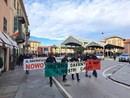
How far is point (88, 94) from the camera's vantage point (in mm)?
9461

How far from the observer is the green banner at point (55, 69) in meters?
12.3

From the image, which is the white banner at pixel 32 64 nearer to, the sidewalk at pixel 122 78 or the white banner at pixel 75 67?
the white banner at pixel 75 67

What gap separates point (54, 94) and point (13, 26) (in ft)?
56.5

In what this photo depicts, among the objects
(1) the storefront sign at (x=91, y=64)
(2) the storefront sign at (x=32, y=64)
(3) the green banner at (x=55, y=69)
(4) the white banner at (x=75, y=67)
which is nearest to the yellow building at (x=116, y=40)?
(2) the storefront sign at (x=32, y=64)

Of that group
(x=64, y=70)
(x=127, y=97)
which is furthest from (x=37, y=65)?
(x=127, y=97)

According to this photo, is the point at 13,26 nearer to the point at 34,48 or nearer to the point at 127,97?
the point at 127,97

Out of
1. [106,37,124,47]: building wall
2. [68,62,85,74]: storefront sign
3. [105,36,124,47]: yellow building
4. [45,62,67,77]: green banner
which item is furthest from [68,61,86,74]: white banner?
[106,37,124,47]: building wall

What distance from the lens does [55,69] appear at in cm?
1277

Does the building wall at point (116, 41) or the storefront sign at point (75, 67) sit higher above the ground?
the building wall at point (116, 41)

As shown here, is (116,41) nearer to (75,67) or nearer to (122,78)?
(122,78)

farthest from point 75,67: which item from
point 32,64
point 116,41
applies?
point 116,41

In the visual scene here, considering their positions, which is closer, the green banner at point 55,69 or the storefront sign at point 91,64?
the green banner at point 55,69

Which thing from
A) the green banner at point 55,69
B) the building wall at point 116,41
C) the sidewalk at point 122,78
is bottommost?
the sidewalk at point 122,78

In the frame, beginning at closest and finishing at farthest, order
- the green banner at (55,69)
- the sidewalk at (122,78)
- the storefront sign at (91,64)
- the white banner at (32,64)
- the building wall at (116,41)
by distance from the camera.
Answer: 1. the green banner at (55,69)
2. the sidewalk at (122,78)
3. the storefront sign at (91,64)
4. the white banner at (32,64)
5. the building wall at (116,41)
